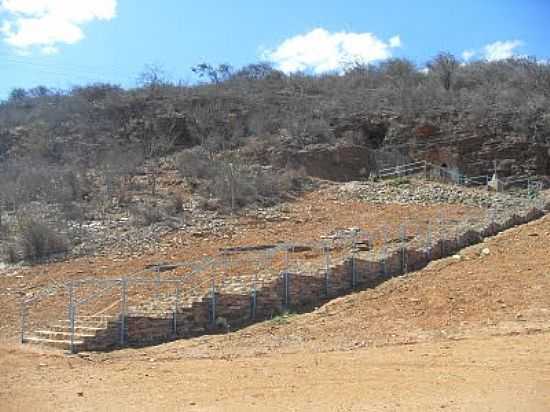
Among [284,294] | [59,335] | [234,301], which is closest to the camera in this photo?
[59,335]

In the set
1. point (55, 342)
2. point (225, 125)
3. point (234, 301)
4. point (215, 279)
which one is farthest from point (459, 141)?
point (55, 342)

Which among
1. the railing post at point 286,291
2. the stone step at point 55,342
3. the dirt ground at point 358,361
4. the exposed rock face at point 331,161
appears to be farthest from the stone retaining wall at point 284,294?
the exposed rock face at point 331,161

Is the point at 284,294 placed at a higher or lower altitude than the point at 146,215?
lower

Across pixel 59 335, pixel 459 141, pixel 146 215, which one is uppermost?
pixel 459 141

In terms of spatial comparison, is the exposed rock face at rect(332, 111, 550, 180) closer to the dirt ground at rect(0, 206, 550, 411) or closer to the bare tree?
the bare tree

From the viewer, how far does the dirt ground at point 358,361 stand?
8.77 metres

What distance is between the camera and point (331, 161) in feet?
122

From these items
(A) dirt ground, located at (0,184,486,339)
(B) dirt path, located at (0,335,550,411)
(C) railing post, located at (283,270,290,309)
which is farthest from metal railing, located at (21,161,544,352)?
(B) dirt path, located at (0,335,550,411)

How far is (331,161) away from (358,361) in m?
26.8

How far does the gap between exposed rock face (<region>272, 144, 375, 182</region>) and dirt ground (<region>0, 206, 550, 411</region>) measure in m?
19.4

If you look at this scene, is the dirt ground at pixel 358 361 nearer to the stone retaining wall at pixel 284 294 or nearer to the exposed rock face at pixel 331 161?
the stone retaining wall at pixel 284 294

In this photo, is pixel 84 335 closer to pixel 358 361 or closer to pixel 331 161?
pixel 358 361

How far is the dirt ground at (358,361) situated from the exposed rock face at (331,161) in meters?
19.4

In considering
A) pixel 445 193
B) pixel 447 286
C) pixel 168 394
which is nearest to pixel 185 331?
pixel 168 394
